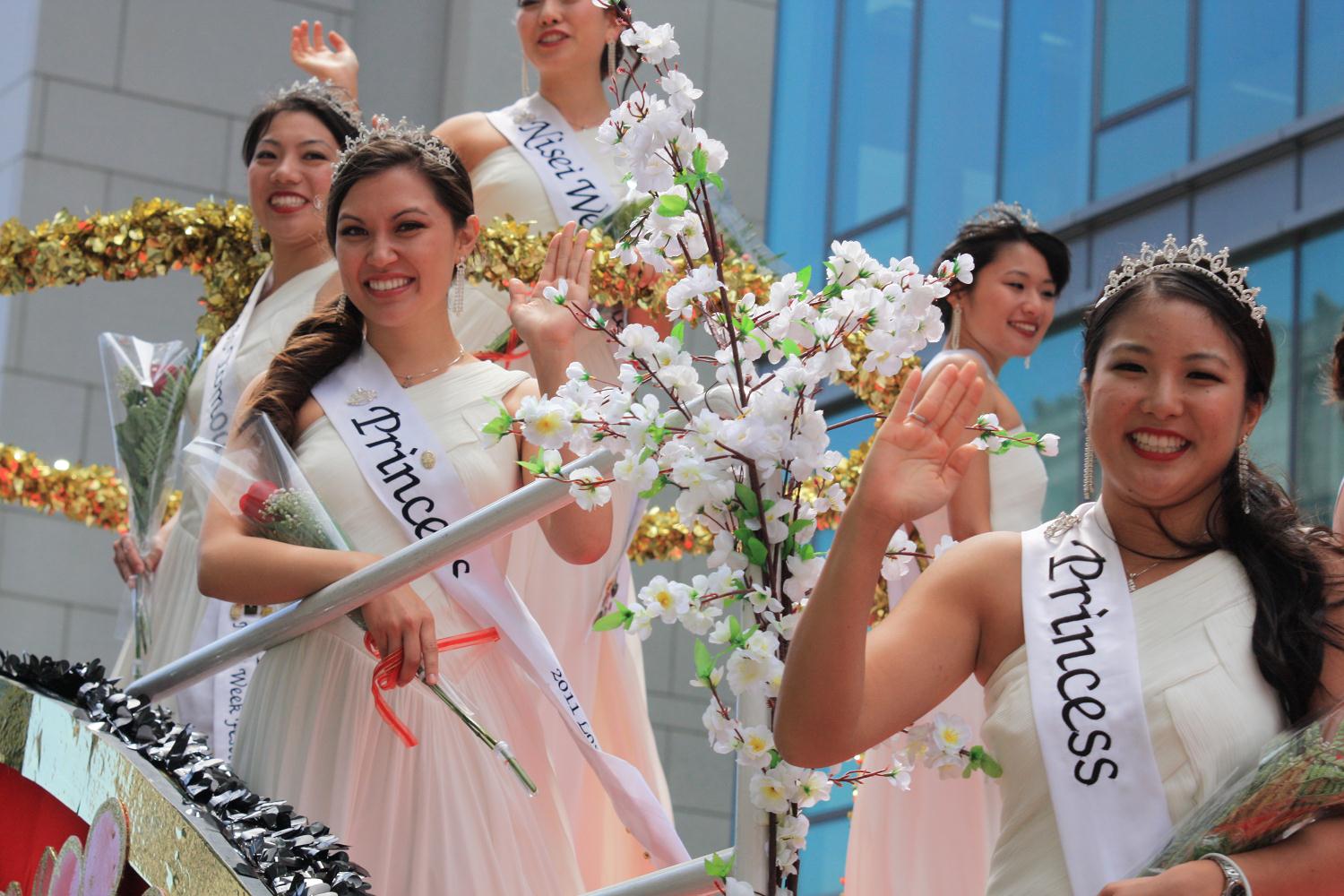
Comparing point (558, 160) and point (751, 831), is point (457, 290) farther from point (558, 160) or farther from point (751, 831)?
point (751, 831)

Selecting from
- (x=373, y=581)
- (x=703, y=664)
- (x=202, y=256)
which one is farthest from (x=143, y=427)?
(x=703, y=664)

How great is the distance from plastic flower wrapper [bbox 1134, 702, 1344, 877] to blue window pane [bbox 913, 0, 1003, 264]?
1061 cm

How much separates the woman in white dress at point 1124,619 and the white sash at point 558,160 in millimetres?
2111

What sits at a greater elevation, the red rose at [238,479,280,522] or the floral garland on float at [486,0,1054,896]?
the red rose at [238,479,280,522]

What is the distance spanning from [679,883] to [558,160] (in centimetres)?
240

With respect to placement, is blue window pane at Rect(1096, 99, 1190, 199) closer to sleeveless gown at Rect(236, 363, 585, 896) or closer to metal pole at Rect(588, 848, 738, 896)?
sleeveless gown at Rect(236, 363, 585, 896)

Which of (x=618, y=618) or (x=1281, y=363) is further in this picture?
(x=1281, y=363)

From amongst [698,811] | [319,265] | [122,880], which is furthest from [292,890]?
[698,811]

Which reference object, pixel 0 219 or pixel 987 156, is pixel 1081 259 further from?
pixel 0 219

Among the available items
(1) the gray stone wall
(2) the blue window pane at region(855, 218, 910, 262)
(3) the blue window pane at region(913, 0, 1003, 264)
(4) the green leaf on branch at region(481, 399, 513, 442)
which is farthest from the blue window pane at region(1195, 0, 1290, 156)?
(4) the green leaf on branch at region(481, 399, 513, 442)

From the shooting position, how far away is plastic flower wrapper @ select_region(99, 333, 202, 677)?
415 cm

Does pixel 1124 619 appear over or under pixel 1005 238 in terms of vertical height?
under

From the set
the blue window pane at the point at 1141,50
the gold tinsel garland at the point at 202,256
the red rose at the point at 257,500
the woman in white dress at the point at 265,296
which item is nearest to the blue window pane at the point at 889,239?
the blue window pane at the point at 1141,50

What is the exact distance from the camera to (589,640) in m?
4.38
